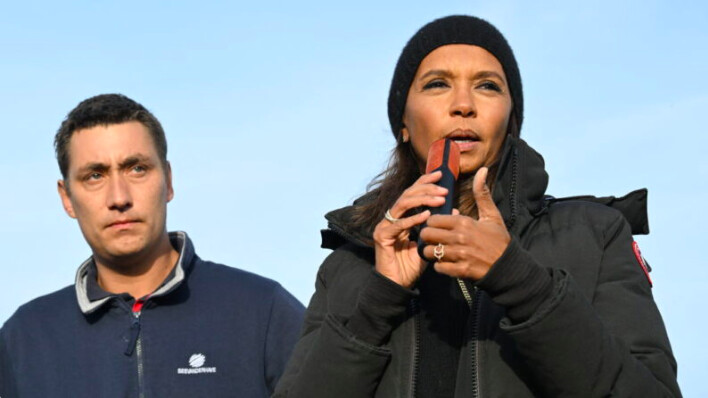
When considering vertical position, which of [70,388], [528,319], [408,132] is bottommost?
[70,388]

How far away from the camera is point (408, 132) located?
5.09 metres

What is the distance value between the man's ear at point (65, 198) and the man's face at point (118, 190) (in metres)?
0.01

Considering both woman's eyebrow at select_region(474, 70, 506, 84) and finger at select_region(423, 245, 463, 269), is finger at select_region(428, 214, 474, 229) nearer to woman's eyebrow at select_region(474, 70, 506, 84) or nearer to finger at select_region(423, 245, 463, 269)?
finger at select_region(423, 245, 463, 269)

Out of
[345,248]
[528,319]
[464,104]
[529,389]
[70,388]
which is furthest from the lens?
[70,388]

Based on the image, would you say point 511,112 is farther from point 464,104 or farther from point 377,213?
point 377,213

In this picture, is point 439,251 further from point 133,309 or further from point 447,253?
point 133,309

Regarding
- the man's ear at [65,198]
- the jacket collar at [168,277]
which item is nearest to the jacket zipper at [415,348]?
the jacket collar at [168,277]

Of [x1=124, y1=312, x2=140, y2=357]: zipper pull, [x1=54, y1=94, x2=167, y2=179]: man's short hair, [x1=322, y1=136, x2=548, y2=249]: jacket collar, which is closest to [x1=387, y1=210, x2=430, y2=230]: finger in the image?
[x1=322, y1=136, x2=548, y2=249]: jacket collar

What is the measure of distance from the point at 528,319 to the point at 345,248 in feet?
4.32

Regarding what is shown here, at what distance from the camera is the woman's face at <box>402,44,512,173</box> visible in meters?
4.55

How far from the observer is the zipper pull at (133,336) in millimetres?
6637

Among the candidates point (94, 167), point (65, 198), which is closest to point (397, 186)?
point (94, 167)

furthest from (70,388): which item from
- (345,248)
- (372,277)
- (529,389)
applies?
(529,389)

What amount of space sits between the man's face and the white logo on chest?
0.71m
